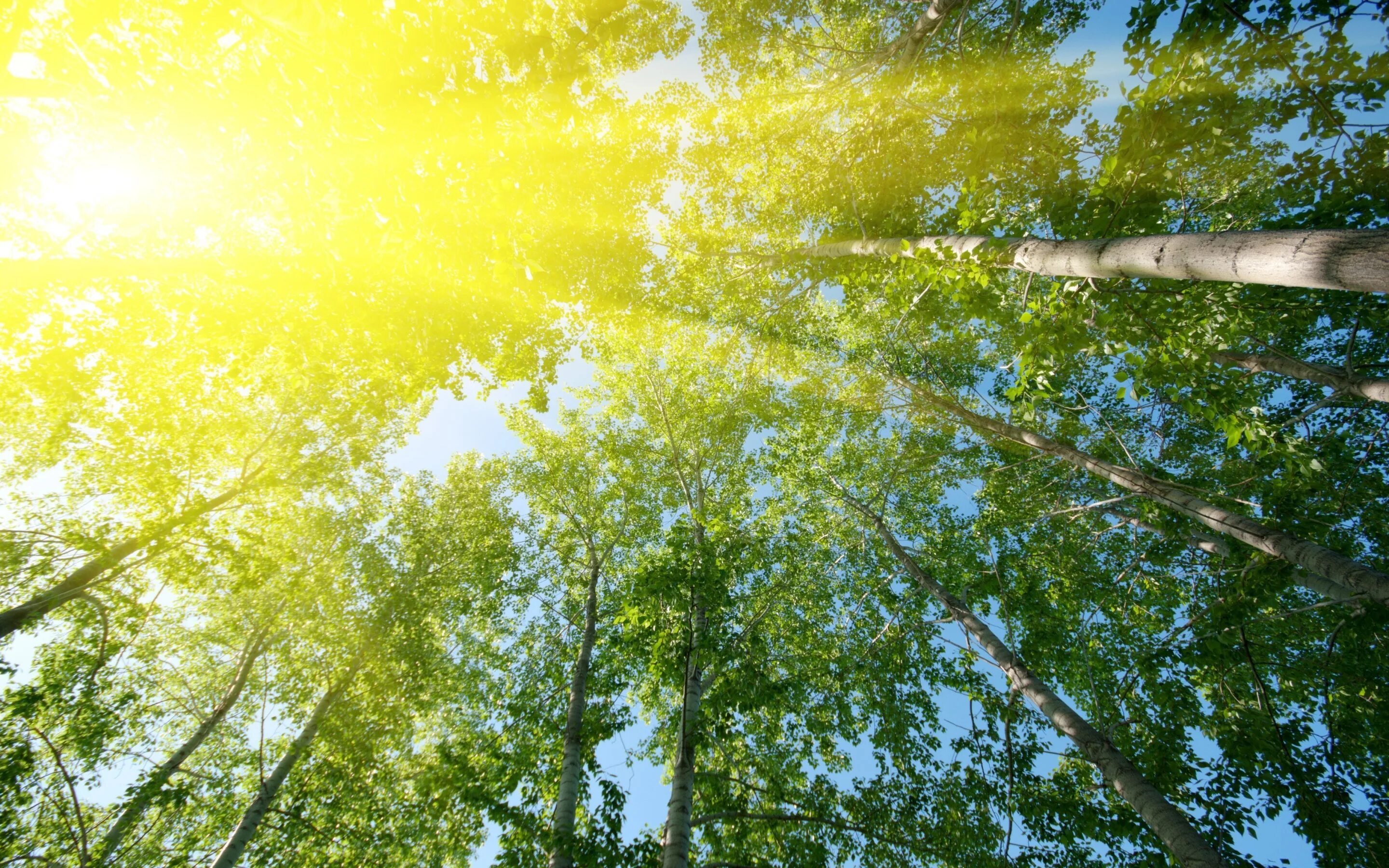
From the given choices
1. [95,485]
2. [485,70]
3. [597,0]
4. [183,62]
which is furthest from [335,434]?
[597,0]

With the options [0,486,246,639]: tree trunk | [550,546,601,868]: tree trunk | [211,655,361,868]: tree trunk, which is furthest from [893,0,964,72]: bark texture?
[211,655,361,868]: tree trunk

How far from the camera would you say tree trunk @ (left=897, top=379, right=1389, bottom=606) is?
4043 mm

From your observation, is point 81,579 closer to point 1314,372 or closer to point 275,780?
point 275,780

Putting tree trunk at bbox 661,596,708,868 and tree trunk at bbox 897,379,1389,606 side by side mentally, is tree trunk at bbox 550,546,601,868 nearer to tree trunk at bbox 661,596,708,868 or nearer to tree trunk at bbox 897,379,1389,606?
tree trunk at bbox 661,596,708,868

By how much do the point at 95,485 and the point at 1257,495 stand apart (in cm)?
2058

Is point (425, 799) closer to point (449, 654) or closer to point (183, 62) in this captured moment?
point (449, 654)

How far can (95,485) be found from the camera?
8.70m

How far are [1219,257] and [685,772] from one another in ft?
22.9

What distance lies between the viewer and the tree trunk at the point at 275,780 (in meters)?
6.64

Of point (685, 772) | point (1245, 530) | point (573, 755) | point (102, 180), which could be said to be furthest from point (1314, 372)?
point (102, 180)

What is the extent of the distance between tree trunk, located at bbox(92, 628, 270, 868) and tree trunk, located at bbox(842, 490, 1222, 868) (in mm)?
11649

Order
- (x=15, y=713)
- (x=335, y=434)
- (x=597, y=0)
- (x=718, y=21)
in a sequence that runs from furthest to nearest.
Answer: (x=335, y=434)
(x=718, y=21)
(x=597, y=0)
(x=15, y=713)

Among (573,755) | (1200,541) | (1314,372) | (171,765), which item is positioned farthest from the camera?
(171,765)

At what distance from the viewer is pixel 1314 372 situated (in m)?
5.94
